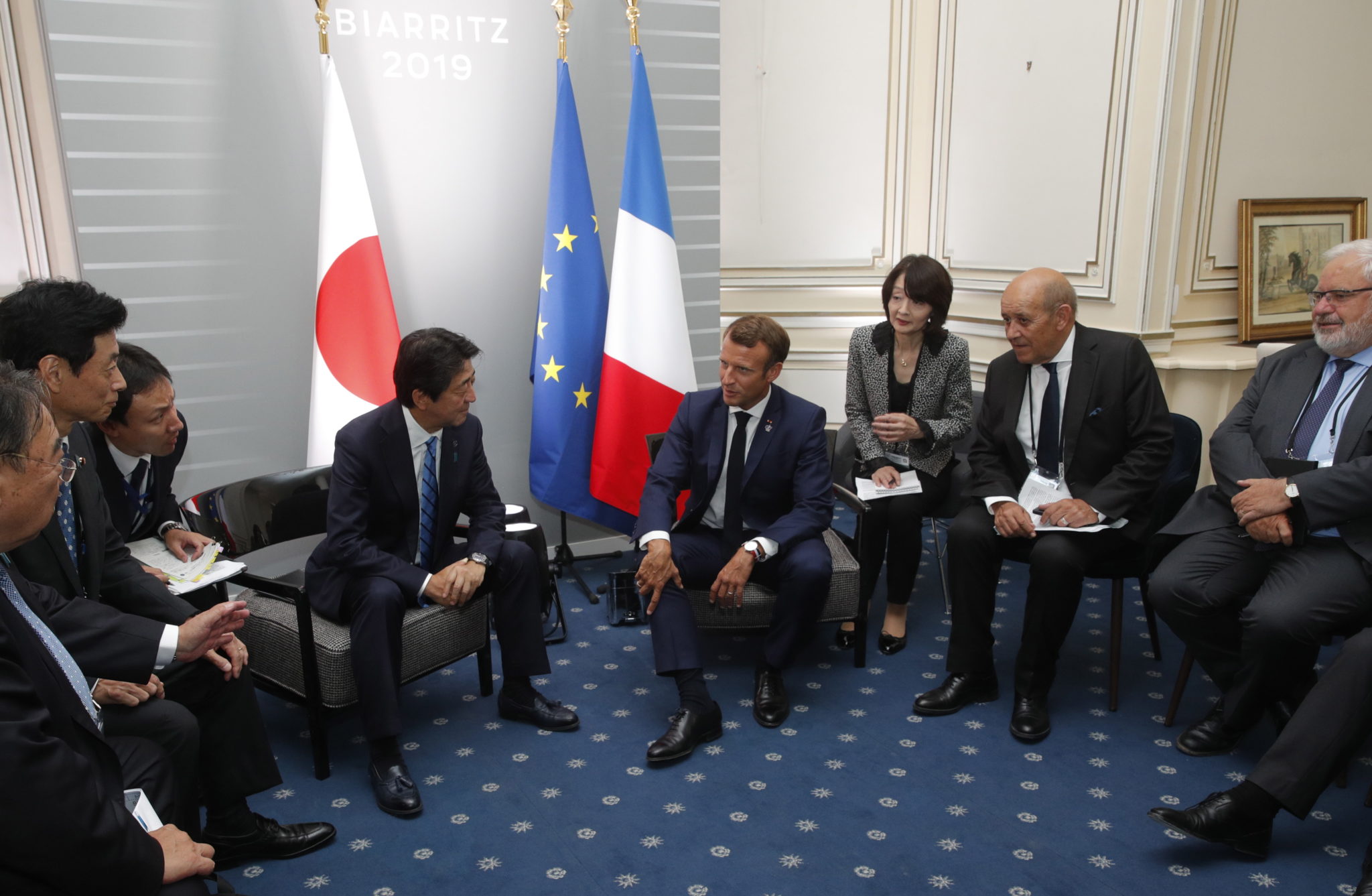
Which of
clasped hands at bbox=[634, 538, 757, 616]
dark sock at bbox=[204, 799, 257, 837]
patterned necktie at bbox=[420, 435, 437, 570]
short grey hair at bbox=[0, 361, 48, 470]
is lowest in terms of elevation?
dark sock at bbox=[204, 799, 257, 837]

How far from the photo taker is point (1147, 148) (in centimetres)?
403

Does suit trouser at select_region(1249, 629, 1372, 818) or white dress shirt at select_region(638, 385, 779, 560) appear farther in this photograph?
white dress shirt at select_region(638, 385, 779, 560)

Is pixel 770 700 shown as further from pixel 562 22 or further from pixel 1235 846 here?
pixel 562 22

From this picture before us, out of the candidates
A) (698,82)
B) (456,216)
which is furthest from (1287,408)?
(456,216)

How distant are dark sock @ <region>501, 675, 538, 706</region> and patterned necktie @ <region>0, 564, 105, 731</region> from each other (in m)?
1.44

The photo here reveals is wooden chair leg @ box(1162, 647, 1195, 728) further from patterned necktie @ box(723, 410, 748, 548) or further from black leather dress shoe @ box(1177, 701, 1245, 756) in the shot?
patterned necktie @ box(723, 410, 748, 548)

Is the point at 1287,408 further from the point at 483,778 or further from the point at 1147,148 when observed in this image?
the point at 483,778

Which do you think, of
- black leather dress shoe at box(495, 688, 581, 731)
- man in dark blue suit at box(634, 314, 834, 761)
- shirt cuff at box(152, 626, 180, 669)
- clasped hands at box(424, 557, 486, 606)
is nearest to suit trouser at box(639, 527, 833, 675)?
man in dark blue suit at box(634, 314, 834, 761)

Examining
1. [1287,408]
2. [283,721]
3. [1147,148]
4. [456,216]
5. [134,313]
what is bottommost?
[283,721]

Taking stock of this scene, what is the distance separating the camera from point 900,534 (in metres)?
3.55

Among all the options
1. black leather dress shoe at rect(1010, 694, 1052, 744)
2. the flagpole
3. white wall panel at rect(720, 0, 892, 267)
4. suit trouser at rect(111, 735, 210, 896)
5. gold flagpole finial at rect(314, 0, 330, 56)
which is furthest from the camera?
white wall panel at rect(720, 0, 892, 267)

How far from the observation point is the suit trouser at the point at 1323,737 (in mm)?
2262

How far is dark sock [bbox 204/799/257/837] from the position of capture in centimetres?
230

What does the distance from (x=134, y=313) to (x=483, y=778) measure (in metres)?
2.04
